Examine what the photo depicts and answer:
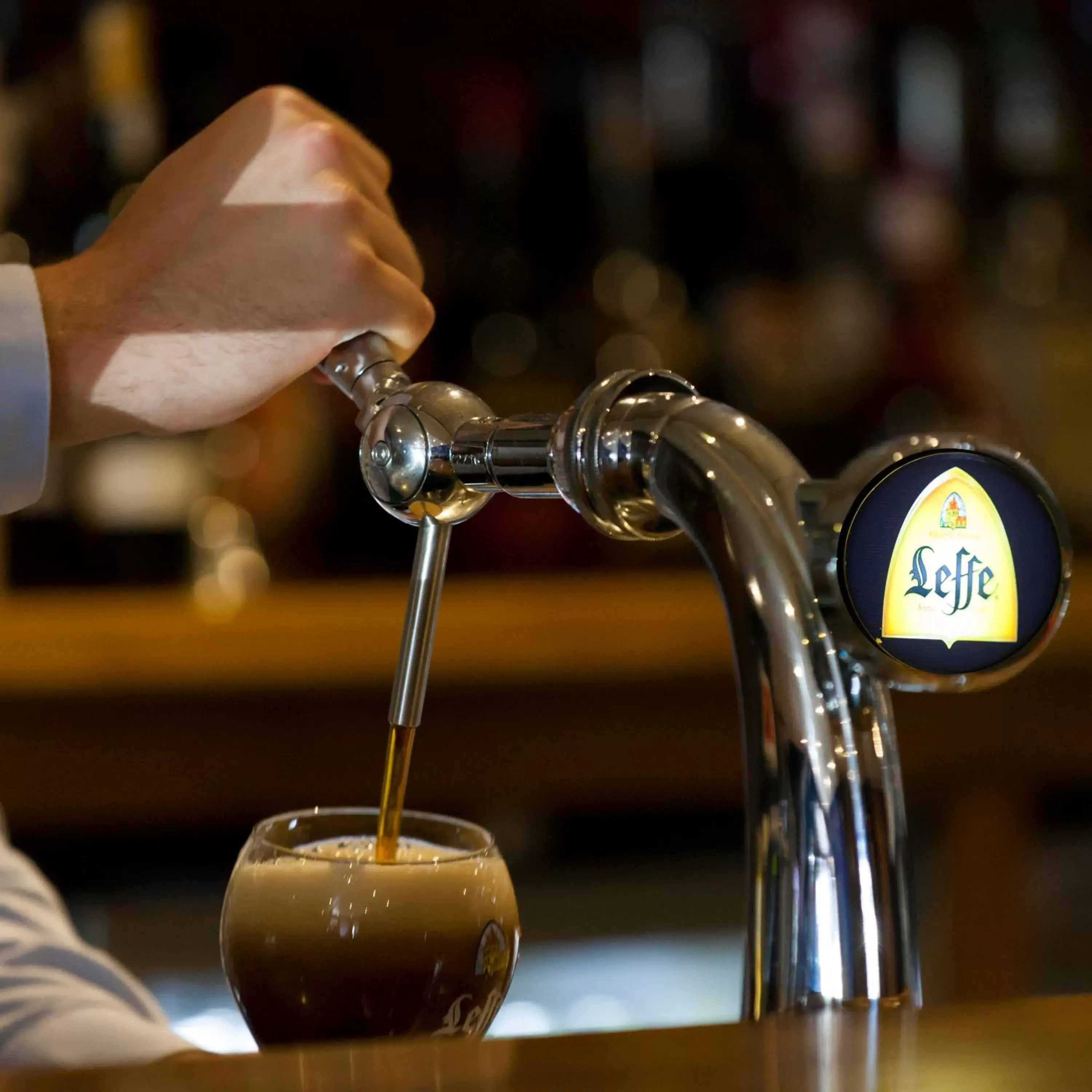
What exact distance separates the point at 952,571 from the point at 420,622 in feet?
0.44

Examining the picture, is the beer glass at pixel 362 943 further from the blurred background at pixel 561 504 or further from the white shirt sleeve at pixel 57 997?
the blurred background at pixel 561 504

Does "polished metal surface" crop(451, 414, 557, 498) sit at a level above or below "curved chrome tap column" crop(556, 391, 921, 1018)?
above

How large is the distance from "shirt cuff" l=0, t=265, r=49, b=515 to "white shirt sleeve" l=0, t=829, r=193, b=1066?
0.18 meters

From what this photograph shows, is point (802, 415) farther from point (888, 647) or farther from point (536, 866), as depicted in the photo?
point (888, 647)

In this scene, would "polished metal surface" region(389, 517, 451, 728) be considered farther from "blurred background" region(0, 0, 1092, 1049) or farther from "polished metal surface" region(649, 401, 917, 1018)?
"blurred background" region(0, 0, 1092, 1049)

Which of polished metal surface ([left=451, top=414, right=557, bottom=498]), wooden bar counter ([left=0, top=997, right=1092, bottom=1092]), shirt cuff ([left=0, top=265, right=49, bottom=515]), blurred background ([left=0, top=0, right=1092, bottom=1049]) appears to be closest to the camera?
wooden bar counter ([left=0, top=997, right=1092, bottom=1092])

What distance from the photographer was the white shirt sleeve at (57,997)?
0.54 m

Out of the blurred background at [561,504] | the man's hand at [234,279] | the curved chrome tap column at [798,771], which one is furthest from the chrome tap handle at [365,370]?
the blurred background at [561,504]

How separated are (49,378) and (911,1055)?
0.35 m

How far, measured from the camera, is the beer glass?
1.34 feet

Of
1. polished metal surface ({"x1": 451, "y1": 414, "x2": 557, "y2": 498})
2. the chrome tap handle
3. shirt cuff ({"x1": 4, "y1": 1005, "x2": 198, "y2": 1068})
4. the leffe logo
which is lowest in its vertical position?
shirt cuff ({"x1": 4, "y1": 1005, "x2": 198, "y2": 1068})

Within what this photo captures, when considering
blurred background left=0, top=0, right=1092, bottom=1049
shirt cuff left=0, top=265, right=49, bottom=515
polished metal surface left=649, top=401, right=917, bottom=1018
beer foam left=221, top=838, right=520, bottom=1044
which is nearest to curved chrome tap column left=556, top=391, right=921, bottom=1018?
polished metal surface left=649, top=401, right=917, bottom=1018

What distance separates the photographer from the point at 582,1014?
4.90 ft

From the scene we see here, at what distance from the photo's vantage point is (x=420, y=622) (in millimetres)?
385
